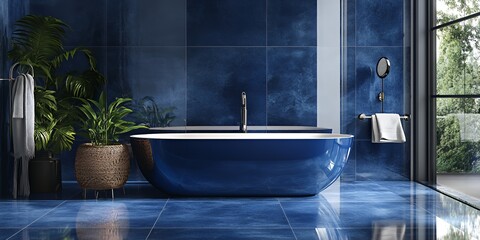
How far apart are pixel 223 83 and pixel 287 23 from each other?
84cm

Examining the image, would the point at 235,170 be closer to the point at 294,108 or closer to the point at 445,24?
the point at 294,108

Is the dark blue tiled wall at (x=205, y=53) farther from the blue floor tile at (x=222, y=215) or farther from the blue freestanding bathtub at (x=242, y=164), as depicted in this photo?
the blue floor tile at (x=222, y=215)

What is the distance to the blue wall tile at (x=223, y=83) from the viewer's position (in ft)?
19.3

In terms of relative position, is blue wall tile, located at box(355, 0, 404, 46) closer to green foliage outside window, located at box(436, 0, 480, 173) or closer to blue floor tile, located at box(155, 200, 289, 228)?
green foliage outside window, located at box(436, 0, 480, 173)

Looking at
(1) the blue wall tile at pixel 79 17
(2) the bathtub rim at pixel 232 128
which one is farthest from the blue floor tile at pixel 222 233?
(1) the blue wall tile at pixel 79 17

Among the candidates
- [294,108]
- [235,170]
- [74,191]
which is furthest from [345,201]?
→ [74,191]

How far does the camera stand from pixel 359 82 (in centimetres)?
594

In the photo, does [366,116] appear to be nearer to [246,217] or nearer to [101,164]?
[246,217]

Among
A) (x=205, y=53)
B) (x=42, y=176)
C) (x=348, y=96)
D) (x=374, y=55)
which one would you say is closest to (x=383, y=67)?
(x=374, y=55)

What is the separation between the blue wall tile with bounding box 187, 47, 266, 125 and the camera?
5.89 metres

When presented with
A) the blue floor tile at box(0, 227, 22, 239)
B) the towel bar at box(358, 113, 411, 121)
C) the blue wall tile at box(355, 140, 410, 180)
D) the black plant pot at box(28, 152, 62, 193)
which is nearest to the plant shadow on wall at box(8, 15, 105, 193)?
the black plant pot at box(28, 152, 62, 193)

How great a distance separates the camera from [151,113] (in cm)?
588

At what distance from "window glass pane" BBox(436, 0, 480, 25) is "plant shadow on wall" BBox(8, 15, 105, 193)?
125 inches

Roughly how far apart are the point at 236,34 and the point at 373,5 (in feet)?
4.40
